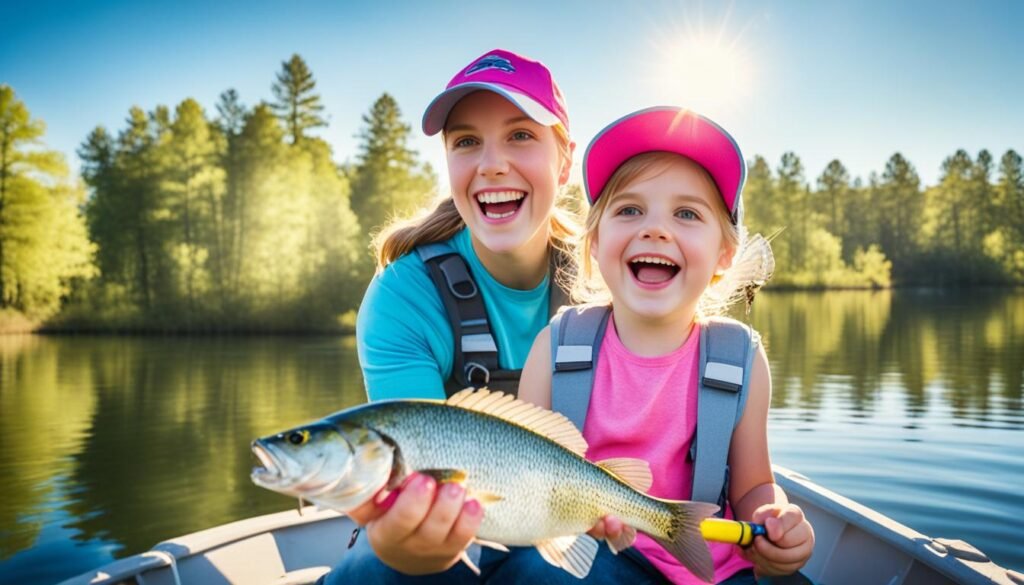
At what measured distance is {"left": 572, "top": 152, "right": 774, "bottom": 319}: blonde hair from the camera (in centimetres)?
289

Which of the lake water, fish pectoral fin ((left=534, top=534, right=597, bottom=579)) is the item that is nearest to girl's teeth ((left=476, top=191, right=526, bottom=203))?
fish pectoral fin ((left=534, top=534, right=597, bottom=579))

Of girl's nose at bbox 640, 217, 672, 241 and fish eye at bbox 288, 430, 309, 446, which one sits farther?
girl's nose at bbox 640, 217, 672, 241

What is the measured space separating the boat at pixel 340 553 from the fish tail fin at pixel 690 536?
149 cm

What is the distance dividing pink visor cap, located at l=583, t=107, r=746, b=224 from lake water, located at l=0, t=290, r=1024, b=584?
571 cm

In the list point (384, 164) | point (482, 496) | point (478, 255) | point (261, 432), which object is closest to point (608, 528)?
point (482, 496)

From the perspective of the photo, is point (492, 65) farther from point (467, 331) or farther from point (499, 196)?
point (467, 331)

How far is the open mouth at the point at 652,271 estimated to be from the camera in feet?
9.25

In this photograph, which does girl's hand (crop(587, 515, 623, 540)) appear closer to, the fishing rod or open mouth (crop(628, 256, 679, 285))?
the fishing rod

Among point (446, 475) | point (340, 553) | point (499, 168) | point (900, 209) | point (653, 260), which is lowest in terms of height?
point (340, 553)

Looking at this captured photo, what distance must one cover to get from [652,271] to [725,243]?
0.35 m

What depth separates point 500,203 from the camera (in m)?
3.36

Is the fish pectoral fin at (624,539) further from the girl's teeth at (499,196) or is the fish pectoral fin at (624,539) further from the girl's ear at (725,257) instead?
the girl's teeth at (499,196)

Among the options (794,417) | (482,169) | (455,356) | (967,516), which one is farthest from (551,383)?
(794,417)

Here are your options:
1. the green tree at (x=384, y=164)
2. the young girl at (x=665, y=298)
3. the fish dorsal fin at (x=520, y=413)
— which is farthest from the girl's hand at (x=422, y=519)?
the green tree at (x=384, y=164)
